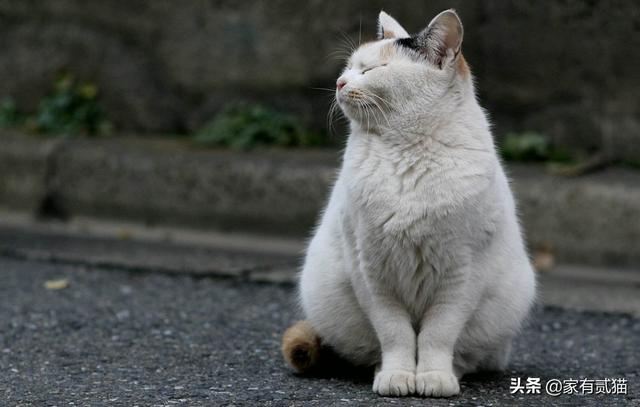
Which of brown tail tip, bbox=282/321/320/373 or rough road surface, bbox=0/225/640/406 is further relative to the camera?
brown tail tip, bbox=282/321/320/373

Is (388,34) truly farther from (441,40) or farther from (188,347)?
(188,347)

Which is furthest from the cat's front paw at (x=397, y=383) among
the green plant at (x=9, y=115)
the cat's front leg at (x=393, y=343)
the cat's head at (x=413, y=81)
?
the green plant at (x=9, y=115)

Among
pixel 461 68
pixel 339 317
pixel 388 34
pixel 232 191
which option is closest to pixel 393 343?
pixel 339 317

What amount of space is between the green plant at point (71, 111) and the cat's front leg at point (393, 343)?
4.20 metres

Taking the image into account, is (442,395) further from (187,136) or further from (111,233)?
(187,136)

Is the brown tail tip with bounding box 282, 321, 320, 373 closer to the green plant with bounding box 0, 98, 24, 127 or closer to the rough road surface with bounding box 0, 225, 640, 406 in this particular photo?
the rough road surface with bounding box 0, 225, 640, 406

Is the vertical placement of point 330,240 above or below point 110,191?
above

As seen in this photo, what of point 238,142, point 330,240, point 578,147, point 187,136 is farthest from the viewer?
point 187,136

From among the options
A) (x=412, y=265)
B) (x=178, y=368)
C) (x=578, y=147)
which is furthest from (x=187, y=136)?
(x=412, y=265)

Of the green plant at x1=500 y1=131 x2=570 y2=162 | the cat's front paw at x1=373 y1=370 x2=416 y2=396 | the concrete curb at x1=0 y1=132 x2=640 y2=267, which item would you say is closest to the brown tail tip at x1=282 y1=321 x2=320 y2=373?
the cat's front paw at x1=373 y1=370 x2=416 y2=396

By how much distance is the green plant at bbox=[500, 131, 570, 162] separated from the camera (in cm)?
602

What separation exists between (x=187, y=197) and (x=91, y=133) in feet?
3.96

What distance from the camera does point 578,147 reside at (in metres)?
6.05

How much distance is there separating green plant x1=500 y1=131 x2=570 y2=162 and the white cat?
275cm
